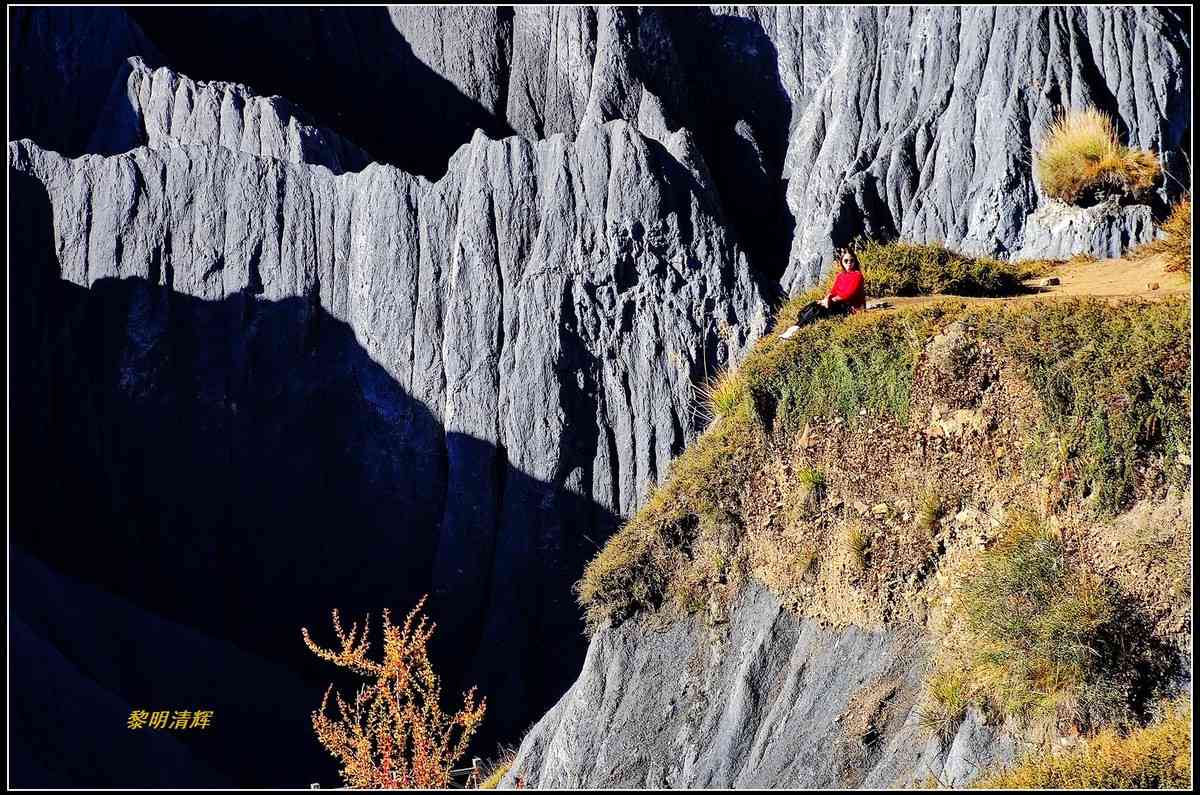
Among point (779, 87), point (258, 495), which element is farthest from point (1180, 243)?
point (779, 87)

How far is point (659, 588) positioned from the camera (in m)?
14.7

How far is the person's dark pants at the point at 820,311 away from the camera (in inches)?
567

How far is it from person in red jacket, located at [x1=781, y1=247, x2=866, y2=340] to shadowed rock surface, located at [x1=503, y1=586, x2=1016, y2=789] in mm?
2850

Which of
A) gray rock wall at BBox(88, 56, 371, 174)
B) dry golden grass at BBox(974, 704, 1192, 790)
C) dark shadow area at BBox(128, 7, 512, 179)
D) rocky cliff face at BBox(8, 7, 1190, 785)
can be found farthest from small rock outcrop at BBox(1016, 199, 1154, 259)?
dark shadow area at BBox(128, 7, 512, 179)

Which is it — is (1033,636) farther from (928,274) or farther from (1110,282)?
(928,274)

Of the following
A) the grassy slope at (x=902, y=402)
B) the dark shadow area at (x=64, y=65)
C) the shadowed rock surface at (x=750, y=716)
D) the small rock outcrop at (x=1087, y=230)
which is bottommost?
the shadowed rock surface at (x=750, y=716)

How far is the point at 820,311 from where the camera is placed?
14469 mm

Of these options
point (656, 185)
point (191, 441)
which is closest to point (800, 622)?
point (656, 185)

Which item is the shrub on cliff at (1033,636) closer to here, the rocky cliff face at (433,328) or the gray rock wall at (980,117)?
the rocky cliff face at (433,328)

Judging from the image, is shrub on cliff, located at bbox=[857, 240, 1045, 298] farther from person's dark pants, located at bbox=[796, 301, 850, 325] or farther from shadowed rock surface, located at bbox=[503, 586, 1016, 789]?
shadowed rock surface, located at bbox=[503, 586, 1016, 789]

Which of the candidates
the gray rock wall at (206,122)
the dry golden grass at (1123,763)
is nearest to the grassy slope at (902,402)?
the dry golden grass at (1123,763)

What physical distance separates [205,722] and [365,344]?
29.6 ft

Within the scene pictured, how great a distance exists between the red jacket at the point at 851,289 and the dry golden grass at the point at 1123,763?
5048mm

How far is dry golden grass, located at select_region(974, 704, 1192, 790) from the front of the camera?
10.4 m
